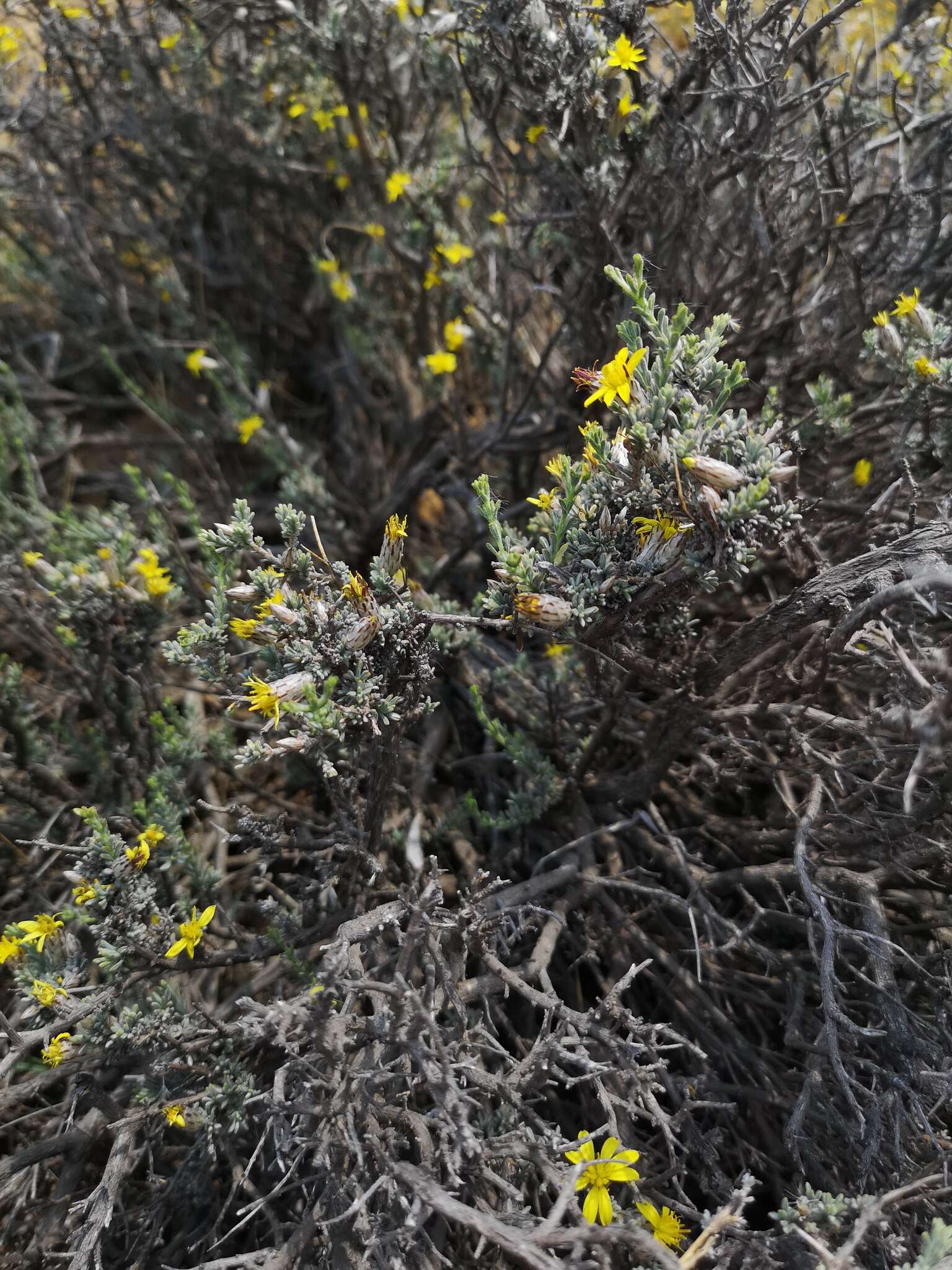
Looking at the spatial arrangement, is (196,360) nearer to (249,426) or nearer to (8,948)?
(249,426)

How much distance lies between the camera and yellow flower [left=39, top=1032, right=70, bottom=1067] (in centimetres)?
153

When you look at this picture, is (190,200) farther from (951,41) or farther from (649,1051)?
(649,1051)

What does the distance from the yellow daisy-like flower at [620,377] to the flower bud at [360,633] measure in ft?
1.70

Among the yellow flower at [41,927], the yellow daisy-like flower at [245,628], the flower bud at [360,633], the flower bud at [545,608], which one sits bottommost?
the yellow flower at [41,927]

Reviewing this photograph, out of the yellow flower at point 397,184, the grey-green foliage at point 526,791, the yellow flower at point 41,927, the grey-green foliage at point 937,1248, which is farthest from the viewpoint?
the yellow flower at point 397,184

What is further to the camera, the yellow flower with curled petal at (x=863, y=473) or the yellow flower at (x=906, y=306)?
the yellow flower with curled petal at (x=863, y=473)

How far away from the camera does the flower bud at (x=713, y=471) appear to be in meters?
1.29

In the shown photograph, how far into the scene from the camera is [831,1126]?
1.54 metres

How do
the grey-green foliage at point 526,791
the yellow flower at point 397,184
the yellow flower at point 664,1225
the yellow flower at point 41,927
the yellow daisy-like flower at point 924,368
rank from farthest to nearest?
the yellow flower at point 397,184 → the grey-green foliage at point 526,791 → the yellow daisy-like flower at point 924,368 → the yellow flower at point 41,927 → the yellow flower at point 664,1225

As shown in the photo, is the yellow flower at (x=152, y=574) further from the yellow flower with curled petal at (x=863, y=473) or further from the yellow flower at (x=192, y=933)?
the yellow flower with curled petal at (x=863, y=473)

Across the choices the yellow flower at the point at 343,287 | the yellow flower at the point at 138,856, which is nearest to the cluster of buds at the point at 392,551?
the yellow flower at the point at 138,856

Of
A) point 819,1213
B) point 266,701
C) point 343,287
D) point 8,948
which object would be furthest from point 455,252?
point 819,1213

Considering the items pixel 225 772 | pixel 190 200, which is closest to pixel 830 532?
pixel 225 772

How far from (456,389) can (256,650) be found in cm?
149
